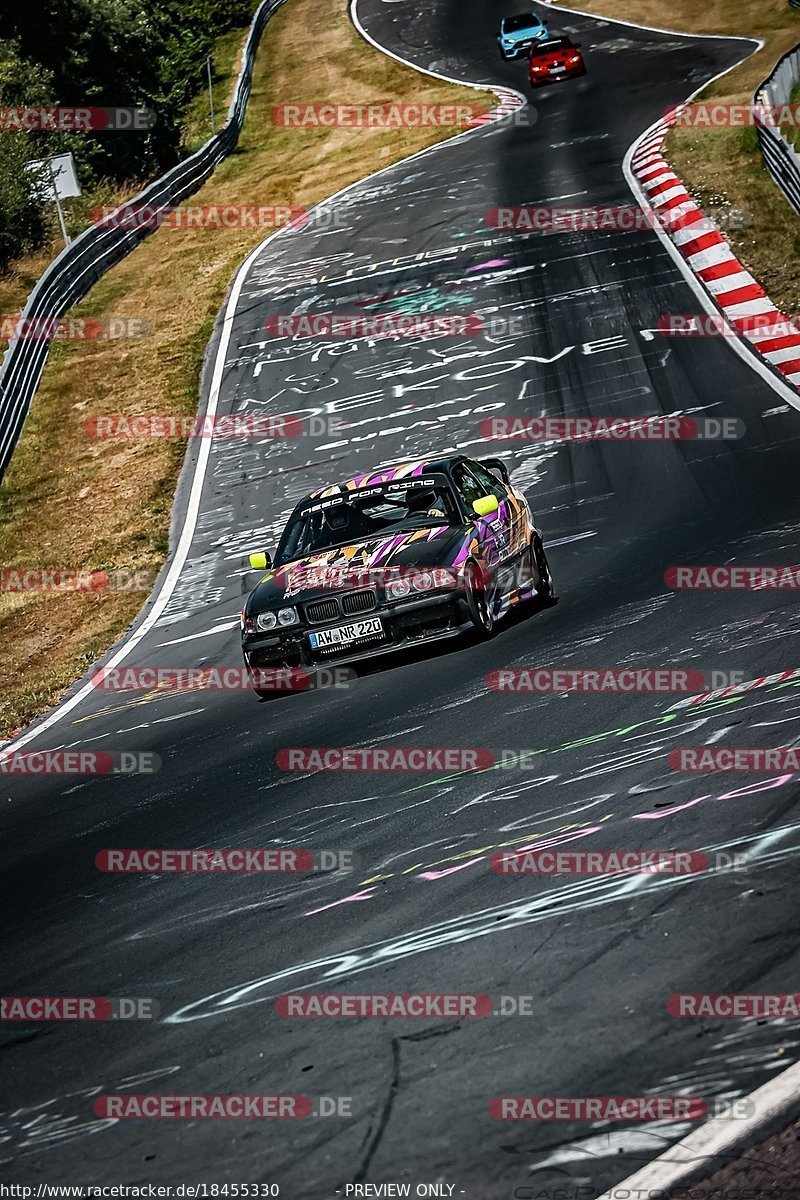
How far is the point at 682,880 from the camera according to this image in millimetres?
5332

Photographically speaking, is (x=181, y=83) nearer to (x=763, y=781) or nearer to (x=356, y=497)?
(x=356, y=497)

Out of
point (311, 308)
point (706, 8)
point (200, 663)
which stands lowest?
point (200, 663)

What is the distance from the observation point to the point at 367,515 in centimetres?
1113

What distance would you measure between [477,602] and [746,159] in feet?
65.9

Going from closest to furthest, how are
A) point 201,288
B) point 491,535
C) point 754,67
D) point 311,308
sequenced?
point 491,535 < point 311,308 < point 201,288 < point 754,67

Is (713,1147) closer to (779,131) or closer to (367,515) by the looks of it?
(367,515)

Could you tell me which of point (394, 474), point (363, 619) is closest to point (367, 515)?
point (394, 474)

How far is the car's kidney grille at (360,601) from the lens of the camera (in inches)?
394

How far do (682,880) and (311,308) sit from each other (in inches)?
867

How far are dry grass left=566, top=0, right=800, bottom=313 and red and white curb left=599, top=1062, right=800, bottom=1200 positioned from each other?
17.5 metres

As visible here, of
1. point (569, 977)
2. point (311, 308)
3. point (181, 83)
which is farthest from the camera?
point (181, 83)

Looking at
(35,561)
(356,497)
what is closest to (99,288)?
(35,561)

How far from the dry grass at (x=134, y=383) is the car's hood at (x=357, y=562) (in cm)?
318

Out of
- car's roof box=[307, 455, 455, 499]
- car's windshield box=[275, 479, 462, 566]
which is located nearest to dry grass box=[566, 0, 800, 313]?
car's roof box=[307, 455, 455, 499]
